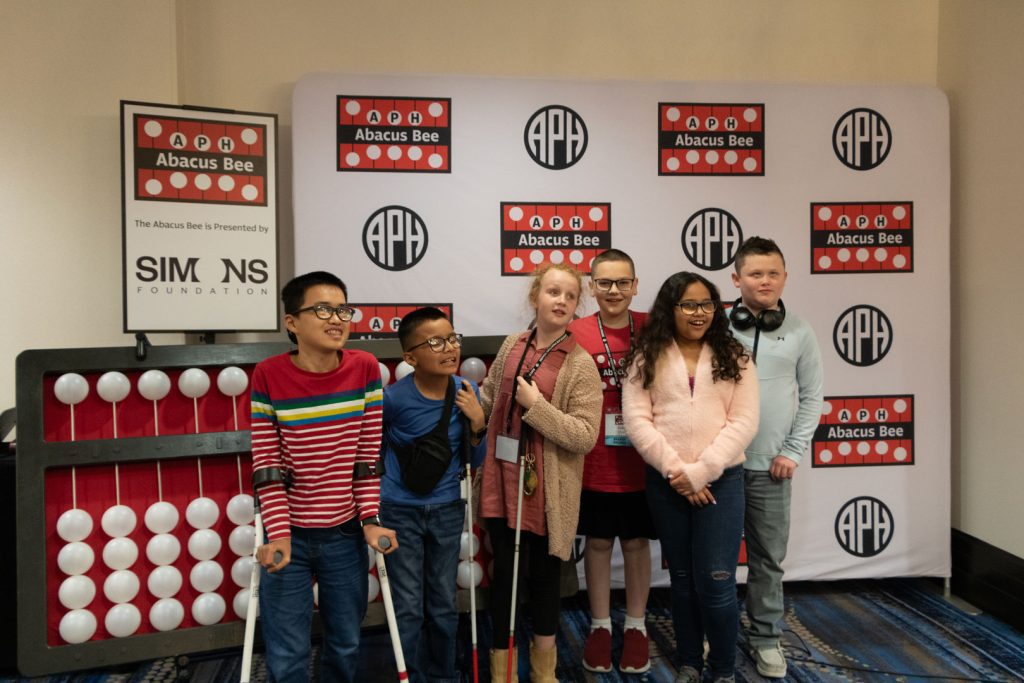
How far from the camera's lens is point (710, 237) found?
349cm

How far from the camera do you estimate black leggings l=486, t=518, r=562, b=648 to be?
2.45 meters

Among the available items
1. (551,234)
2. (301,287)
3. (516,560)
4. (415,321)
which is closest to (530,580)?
(516,560)

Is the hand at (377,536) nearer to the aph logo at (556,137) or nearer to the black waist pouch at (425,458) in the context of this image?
the black waist pouch at (425,458)

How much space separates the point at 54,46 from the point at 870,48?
14.0ft

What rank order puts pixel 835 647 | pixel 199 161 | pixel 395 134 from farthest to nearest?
pixel 395 134, pixel 199 161, pixel 835 647

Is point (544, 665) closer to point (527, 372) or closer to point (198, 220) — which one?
point (527, 372)

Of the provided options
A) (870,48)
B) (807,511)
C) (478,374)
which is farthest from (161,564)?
(870,48)

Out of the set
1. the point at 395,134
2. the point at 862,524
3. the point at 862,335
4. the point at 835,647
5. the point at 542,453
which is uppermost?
the point at 395,134

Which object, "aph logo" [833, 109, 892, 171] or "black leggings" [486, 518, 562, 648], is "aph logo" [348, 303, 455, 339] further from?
"aph logo" [833, 109, 892, 171]

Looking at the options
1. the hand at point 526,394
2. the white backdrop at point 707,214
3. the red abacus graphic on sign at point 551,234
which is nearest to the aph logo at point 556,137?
the white backdrop at point 707,214

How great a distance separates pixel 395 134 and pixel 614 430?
1.80 meters

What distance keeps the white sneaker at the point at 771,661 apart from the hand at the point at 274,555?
1901 millimetres

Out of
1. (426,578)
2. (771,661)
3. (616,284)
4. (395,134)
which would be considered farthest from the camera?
(395,134)

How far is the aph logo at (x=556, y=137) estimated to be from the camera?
11.2ft
